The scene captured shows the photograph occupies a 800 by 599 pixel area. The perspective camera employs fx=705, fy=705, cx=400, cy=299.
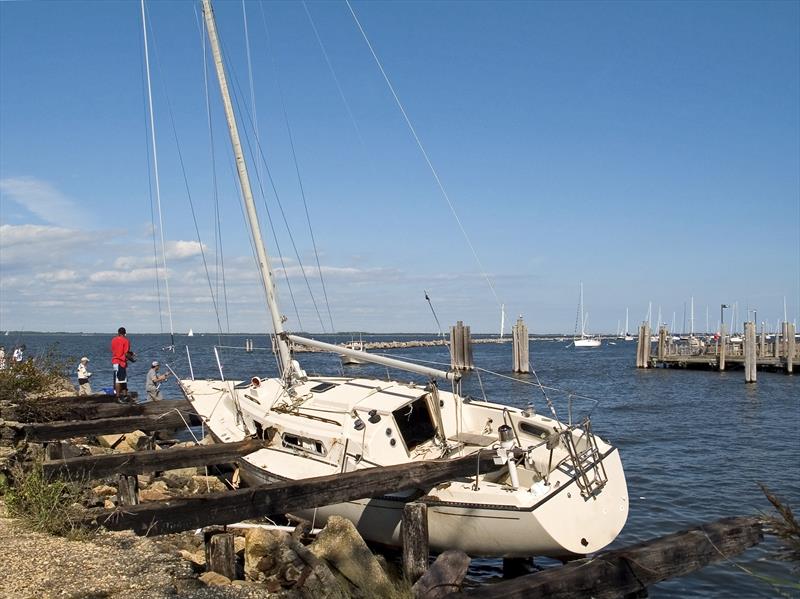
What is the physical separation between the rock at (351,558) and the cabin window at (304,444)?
3.04 metres

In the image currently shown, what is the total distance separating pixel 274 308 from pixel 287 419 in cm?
431

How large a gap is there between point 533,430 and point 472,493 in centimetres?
286

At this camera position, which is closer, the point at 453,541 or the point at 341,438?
the point at 453,541

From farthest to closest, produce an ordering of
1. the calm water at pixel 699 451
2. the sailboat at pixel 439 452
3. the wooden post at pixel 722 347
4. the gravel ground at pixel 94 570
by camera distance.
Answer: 1. the wooden post at pixel 722 347
2. the calm water at pixel 699 451
3. the sailboat at pixel 439 452
4. the gravel ground at pixel 94 570

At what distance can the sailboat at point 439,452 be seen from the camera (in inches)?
379

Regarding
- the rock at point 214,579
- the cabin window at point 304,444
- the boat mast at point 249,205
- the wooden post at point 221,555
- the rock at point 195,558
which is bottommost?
the rock at point 195,558

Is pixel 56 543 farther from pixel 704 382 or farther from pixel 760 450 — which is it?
pixel 704 382

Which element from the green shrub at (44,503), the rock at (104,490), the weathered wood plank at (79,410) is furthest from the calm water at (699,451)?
the rock at (104,490)

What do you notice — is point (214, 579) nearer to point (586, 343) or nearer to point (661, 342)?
point (661, 342)

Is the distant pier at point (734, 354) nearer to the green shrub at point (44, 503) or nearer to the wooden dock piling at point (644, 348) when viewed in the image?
the wooden dock piling at point (644, 348)

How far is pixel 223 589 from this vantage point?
7.32m

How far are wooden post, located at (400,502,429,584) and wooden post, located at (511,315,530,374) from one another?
4672cm

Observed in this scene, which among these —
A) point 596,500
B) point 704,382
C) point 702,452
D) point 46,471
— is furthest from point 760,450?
point 704,382

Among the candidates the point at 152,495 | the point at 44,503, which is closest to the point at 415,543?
the point at 44,503
